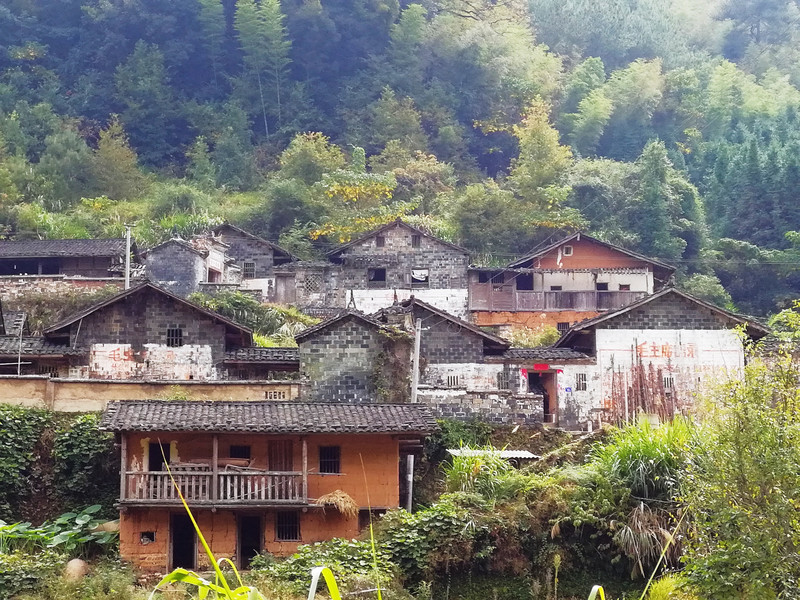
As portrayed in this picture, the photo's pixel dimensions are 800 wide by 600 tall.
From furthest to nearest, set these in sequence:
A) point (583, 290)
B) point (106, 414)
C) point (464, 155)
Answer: point (464, 155) → point (583, 290) → point (106, 414)

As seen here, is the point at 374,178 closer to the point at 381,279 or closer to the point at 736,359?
the point at 381,279

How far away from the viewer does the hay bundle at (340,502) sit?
21250 mm

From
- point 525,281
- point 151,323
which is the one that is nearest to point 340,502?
point 151,323

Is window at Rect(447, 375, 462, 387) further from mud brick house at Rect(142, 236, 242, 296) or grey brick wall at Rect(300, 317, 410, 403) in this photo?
mud brick house at Rect(142, 236, 242, 296)

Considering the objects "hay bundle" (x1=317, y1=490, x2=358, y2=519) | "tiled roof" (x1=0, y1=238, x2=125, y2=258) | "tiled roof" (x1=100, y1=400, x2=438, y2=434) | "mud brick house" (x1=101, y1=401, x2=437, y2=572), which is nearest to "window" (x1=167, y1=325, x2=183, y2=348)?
"tiled roof" (x1=100, y1=400, x2=438, y2=434)

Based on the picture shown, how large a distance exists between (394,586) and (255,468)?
482cm

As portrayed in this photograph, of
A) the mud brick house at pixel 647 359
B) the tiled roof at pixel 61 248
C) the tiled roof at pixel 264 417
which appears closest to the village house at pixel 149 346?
the tiled roof at pixel 264 417

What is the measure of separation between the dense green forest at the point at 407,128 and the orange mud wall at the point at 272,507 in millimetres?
24853

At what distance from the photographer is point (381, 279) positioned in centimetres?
4216

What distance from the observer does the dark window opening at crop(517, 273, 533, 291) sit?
42.2 meters

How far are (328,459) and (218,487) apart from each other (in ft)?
8.00

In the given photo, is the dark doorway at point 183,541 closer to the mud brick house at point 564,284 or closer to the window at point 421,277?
the mud brick house at point 564,284

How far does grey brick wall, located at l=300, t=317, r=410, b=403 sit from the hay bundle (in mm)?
6200

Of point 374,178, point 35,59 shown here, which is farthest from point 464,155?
point 35,59
